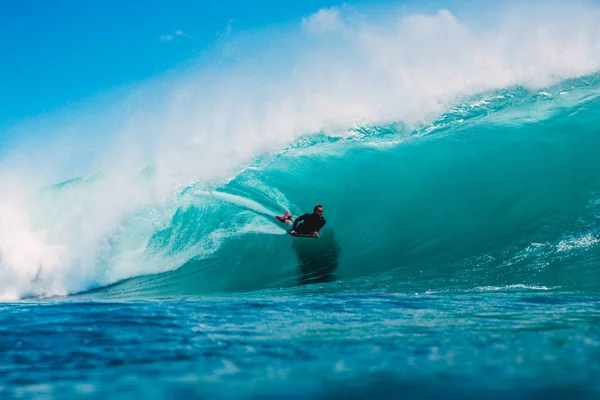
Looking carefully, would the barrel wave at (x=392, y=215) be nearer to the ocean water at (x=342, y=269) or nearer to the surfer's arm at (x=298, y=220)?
the ocean water at (x=342, y=269)

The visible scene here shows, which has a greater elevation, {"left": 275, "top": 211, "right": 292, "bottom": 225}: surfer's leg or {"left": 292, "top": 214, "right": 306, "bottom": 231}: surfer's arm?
{"left": 275, "top": 211, "right": 292, "bottom": 225}: surfer's leg

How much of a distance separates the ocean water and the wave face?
56 millimetres

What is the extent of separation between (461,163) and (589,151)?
2861 millimetres

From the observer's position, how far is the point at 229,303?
684 cm

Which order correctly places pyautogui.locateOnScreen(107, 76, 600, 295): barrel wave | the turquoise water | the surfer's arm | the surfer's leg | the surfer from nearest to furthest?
the turquoise water < pyautogui.locateOnScreen(107, 76, 600, 295): barrel wave < the surfer < the surfer's arm < the surfer's leg

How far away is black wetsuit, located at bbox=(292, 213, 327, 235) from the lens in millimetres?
10711

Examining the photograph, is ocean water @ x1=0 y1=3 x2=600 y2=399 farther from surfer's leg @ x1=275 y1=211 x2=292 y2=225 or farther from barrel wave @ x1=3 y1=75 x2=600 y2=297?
surfer's leg @ x1=275 y1=211 x2=292 y2=225

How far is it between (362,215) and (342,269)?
8.78 ft

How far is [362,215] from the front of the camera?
39.0 ft

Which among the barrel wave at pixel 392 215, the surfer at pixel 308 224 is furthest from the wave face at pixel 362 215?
the surfer at pixel 308 224

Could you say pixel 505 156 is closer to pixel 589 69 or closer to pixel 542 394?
pixel 589 69

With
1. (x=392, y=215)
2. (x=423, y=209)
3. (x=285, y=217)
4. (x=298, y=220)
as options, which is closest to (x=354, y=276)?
(x=298, y=220)

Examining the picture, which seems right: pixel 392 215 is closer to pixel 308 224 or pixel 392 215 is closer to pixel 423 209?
pixel 423 209

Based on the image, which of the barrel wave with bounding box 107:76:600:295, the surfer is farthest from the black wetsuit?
the barrel wave with bounding box 107:76:600:295
